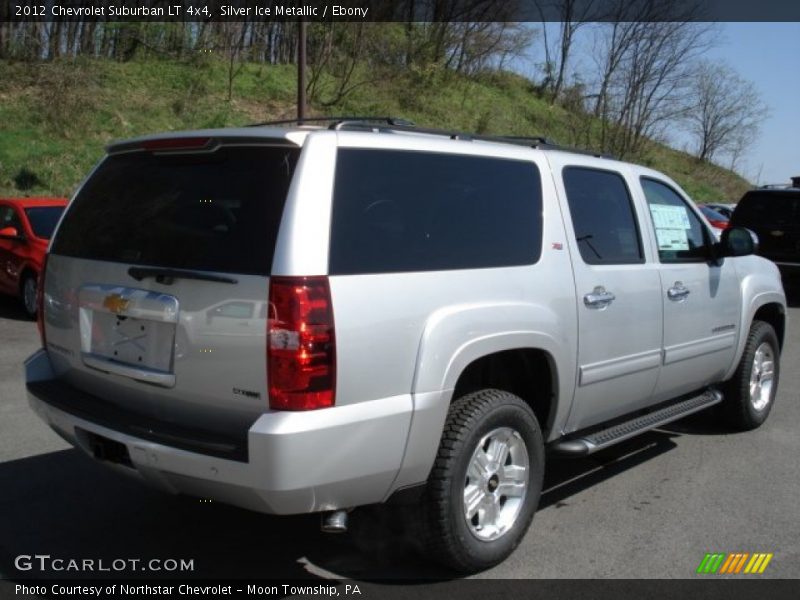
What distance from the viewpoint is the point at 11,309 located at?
11.2 meters

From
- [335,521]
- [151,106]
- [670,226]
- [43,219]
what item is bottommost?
[335,521]

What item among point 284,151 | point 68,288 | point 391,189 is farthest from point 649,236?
point 68,288

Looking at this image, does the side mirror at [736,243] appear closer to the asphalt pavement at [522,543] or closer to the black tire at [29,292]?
the asphalt pavement at [522,543]

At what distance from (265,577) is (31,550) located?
45.3 inches

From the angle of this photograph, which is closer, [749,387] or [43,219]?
[749,387]

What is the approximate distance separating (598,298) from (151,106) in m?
20.0

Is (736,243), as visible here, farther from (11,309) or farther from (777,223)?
(11,309)

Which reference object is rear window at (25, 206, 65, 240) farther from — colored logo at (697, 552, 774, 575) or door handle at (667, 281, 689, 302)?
colored logo at (697, 552, 774, 575)

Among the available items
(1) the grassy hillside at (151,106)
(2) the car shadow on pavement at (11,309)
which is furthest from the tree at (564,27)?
(2) the car shadow on pavement at (11,309)

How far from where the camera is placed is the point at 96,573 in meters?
3.60

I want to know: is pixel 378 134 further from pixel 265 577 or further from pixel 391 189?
pixel 265 577

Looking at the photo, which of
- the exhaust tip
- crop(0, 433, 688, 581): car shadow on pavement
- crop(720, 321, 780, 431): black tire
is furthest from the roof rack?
crop(720, 321, 780, 431): black tire

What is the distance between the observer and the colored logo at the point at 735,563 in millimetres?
3752

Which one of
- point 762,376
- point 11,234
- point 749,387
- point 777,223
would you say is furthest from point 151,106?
point 749,387
